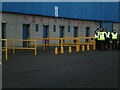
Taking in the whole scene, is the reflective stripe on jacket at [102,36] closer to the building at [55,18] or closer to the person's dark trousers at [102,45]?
the person's dark trousers at [102,45]

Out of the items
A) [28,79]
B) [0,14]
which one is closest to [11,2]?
[0,14]

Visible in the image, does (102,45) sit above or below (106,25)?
below

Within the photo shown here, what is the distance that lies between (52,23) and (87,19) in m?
5.52

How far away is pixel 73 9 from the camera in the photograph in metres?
25.5

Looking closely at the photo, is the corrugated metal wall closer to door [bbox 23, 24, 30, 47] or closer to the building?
the building

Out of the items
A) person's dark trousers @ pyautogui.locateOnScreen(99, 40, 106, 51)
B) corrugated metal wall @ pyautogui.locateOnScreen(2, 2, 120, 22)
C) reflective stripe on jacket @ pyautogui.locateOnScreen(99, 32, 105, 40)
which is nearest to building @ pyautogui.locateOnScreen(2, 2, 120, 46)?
corrugated metal wall @ pyautogui.locateOnScreen(2, 2, 120, 22)

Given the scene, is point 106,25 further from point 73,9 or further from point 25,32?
point 25,32

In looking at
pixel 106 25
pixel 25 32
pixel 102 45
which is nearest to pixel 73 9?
pixel 106 25

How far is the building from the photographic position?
62.8 feet

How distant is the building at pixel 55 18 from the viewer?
1914 centimetres

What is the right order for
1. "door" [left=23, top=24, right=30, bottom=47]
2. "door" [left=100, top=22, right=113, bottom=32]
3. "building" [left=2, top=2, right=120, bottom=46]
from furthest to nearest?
"door" [left=100, top=22, right=113, bottom=32], "door" [left=23, top=24, right=30, bottom=47], "building" [left=2, top=2, right=120, bottom=46]

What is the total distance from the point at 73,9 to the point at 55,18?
9.73 feet

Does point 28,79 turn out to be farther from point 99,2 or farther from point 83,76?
point 99,2

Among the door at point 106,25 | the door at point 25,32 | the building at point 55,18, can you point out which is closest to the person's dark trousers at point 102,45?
the building at point 55,18
